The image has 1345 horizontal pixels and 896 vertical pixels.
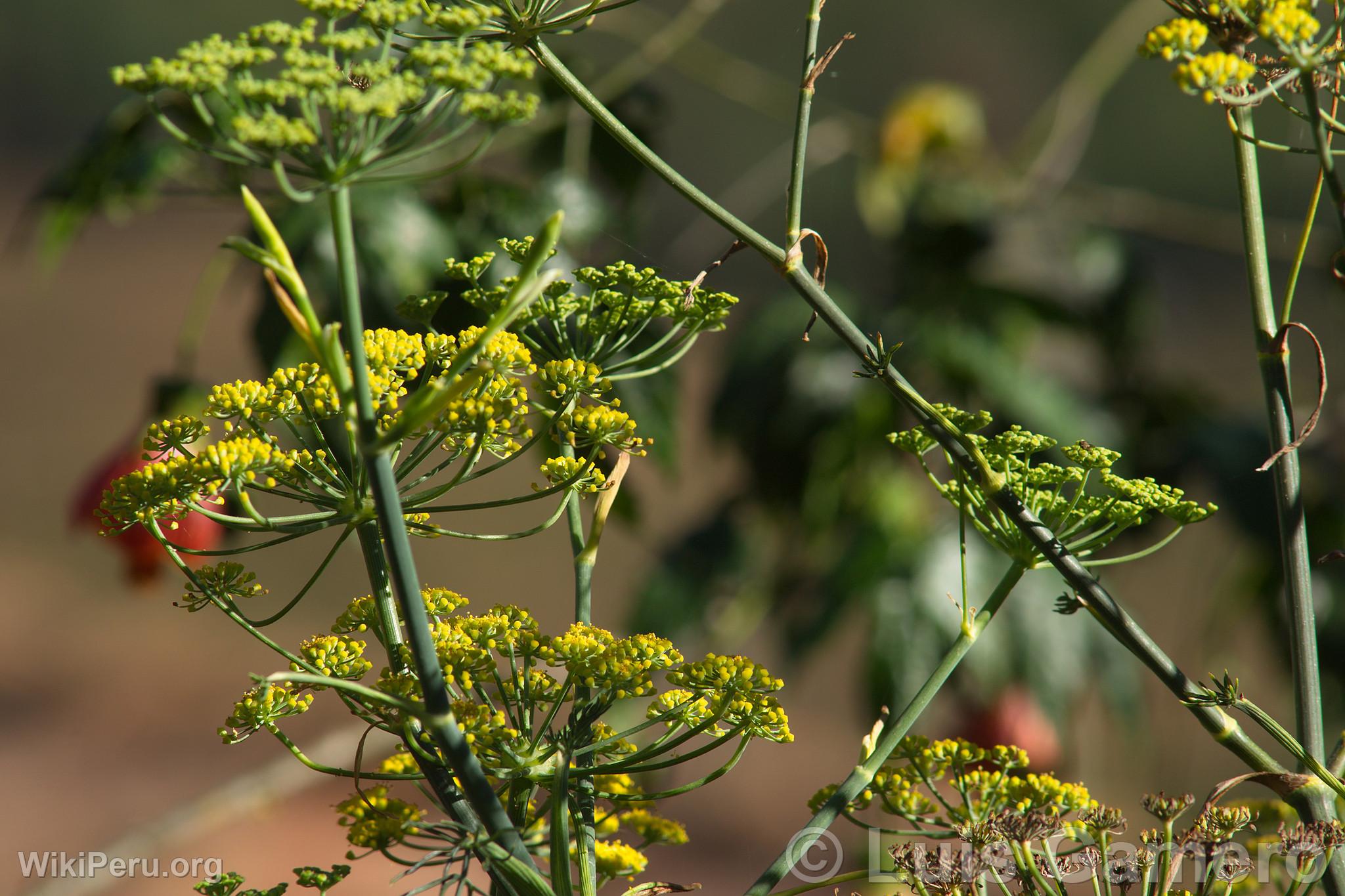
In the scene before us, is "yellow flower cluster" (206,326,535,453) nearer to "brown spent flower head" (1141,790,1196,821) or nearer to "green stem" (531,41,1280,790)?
"green stem" (531,41,1280,790)

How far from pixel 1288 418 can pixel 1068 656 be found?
22.7 inches

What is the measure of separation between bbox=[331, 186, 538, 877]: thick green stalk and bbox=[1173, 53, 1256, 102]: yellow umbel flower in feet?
0.41

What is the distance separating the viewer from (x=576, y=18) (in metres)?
0.23

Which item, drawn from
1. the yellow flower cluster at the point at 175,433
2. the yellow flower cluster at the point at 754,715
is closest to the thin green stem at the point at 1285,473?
the yellow flower cluster at the point at 754,715

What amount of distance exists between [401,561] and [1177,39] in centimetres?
15

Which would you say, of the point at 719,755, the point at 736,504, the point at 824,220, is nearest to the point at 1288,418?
the point at 736,504

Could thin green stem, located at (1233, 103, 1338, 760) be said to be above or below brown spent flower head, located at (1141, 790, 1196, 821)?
above

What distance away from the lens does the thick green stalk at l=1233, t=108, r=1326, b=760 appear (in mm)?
219

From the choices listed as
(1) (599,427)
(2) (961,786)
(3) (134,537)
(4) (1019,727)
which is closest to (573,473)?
(1) (599,427)

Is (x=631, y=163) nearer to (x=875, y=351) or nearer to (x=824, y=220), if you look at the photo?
(x=875, y=351)

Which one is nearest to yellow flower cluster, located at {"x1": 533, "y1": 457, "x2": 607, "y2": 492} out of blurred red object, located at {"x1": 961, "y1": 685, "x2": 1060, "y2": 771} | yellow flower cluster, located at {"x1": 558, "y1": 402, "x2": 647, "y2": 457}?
yellow flower cluster, located at {"x1": 558, "y1": 402, "x2": 647, "y2": 457}

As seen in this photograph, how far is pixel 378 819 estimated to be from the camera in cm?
23

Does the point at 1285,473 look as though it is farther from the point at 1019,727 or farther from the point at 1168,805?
the point at 1019,727

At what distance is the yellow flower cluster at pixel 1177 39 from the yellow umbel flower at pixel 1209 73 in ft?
0.03
